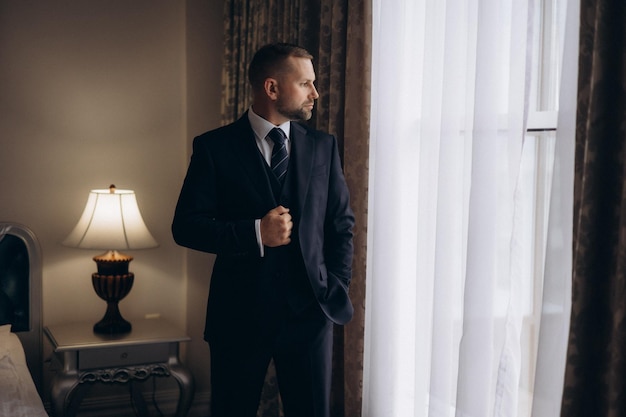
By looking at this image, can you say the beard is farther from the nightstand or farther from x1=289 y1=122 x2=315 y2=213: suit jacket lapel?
the nightstand

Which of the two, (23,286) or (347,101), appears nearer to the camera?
(347,101)

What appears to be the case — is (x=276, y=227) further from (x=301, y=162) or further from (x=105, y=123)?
(x=105, y=123)

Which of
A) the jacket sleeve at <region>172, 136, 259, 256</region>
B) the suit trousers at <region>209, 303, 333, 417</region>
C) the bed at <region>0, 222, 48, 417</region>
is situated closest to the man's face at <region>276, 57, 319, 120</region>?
the jacket sleeve at <region>172, 136, 259, 256</region>

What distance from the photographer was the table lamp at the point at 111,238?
10.6 ft

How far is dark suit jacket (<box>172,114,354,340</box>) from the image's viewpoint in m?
2.09

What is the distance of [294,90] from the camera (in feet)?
7.05

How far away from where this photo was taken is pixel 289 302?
2078 mm

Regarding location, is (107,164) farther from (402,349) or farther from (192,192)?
(402,349)

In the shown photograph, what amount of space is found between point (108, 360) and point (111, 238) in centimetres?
53

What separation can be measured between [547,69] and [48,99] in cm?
243

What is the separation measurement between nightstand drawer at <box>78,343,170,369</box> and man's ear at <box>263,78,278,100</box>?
1.54m

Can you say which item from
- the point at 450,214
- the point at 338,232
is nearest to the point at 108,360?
the point at 338,232

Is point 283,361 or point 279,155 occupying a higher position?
point 279,155

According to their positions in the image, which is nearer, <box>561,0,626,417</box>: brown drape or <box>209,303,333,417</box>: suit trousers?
<box>561,0,626,417</box>: brown drape
